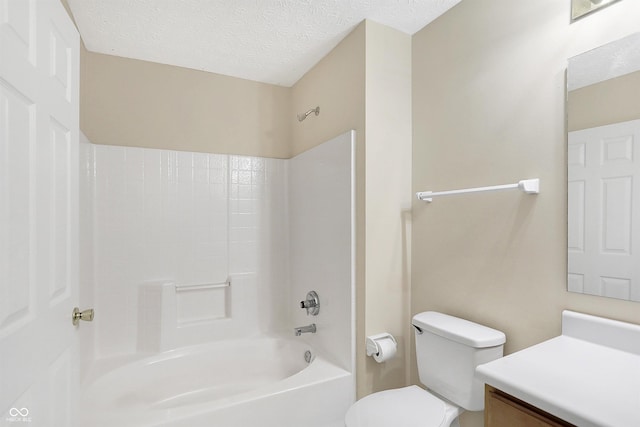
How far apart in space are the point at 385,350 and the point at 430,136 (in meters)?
1.17

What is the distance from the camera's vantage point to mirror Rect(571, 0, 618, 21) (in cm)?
116

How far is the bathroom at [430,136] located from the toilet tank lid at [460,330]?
0.09 meters

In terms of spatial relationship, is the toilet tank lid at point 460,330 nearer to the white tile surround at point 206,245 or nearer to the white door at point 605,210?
the white door at point 605,210

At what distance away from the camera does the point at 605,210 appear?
1.13m

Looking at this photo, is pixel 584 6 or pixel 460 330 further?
pixel 460 330

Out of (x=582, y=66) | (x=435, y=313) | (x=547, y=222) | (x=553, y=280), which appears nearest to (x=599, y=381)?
(x=553, y=280)

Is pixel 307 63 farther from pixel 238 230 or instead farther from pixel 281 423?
pixel 281 423

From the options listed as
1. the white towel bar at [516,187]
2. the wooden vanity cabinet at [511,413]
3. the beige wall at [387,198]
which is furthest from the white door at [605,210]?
the beige wall at [387,198]

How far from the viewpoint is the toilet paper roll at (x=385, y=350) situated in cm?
171

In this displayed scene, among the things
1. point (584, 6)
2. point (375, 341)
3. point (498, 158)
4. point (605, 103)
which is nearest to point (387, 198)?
point (498, 158)

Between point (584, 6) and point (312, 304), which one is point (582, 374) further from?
point (312, 304)

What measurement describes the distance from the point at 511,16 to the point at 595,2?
324mm

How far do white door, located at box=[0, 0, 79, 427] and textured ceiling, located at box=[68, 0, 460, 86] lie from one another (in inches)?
25.2

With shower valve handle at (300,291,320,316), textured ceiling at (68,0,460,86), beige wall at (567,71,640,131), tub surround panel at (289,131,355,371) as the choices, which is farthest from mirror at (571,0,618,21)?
shower valve handle at (300,291,320,316)
